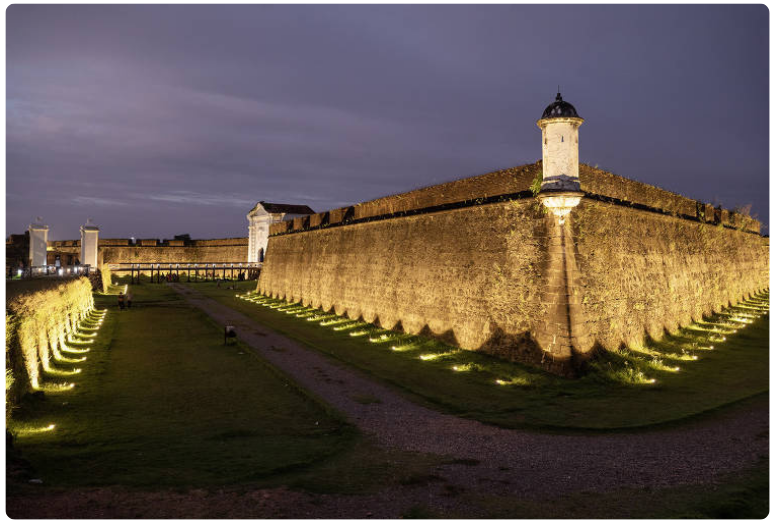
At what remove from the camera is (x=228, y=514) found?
14.6ft

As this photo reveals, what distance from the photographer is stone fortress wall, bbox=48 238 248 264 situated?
57.3 meters

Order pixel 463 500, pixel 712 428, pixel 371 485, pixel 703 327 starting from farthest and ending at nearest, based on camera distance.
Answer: pixel 703 327
pixel 712 428
pixel 371 485
pixel 463 500

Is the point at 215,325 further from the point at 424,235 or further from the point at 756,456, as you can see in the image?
the point at 756,456

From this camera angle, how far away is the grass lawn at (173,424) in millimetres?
5621

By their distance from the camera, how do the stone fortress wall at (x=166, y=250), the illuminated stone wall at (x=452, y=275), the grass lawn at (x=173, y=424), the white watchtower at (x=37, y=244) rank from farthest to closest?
the stone fortress wall at (x=166, y=250), the white watchtower at (x=37, y=244), the illuminated stone wall at (x=452, y=275), the grass lawn at (x=173, y=424)

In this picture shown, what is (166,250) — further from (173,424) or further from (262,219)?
(173,424)

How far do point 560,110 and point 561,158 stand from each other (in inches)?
45.9

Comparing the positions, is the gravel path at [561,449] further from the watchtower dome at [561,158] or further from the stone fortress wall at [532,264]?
the watchtower dome at [561,158]

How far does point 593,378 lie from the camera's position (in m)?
10.2

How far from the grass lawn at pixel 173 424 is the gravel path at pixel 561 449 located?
38.3 inches

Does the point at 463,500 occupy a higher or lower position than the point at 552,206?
lower

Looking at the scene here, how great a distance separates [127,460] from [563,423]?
6.65 m

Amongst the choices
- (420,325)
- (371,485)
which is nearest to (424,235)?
(420,325)

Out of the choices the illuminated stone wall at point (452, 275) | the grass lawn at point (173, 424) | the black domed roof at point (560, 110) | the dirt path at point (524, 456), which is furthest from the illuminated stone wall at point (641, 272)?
the grass lawn at point (173, 424)
